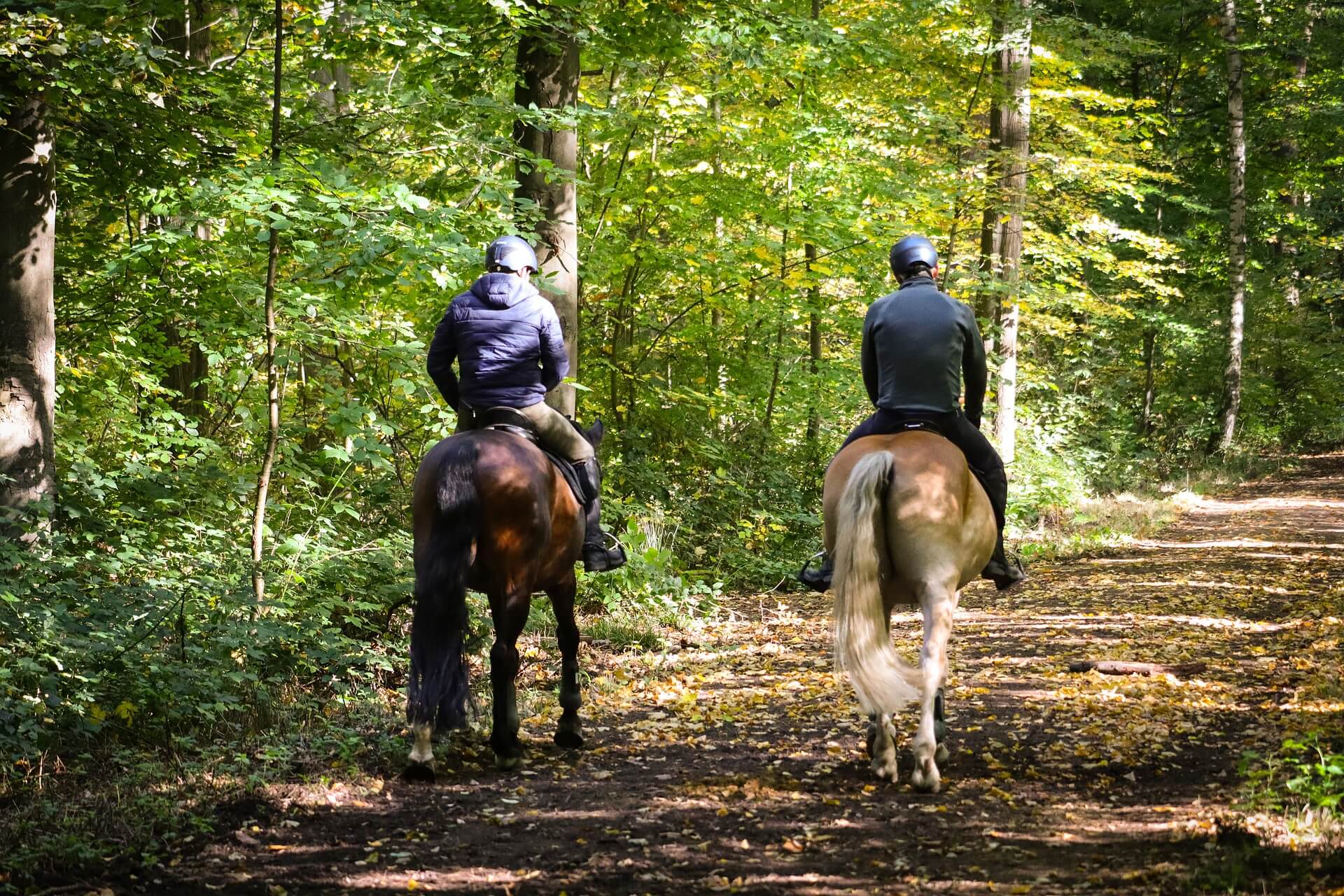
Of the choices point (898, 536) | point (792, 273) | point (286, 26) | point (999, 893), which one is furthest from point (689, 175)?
point (999, 893)

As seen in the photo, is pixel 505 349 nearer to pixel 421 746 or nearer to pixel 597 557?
pixel 597 557

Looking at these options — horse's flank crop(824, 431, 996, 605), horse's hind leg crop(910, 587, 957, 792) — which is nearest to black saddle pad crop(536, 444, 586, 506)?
horse's flank crop(824, 431, 996, 605)

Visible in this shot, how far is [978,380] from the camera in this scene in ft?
19.1

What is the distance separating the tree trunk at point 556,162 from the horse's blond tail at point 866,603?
465 cm

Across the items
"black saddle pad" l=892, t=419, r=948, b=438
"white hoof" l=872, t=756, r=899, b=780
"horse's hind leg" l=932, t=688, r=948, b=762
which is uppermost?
"black saddle pad" l=892, t=419, r=948, b=438

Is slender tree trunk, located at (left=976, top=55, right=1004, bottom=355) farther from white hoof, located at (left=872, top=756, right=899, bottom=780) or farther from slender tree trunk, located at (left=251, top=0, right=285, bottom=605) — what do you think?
white hoof, located at (left=872, top=756, right=899, bottom=780)

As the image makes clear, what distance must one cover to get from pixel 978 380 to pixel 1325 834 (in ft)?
9.28

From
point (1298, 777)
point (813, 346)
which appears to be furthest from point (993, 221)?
point (1298, 777)

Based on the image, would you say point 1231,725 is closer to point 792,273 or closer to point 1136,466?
point 792,273

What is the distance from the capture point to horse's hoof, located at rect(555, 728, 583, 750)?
6246mm

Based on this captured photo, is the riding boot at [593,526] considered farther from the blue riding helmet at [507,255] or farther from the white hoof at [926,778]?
the white hoof at [926,778]

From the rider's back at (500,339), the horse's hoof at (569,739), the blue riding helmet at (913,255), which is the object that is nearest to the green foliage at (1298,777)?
the blue riding helmet at (913,255)

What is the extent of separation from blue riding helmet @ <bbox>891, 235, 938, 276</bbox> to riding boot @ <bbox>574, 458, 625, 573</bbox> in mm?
2239

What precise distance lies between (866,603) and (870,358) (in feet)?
5.06
